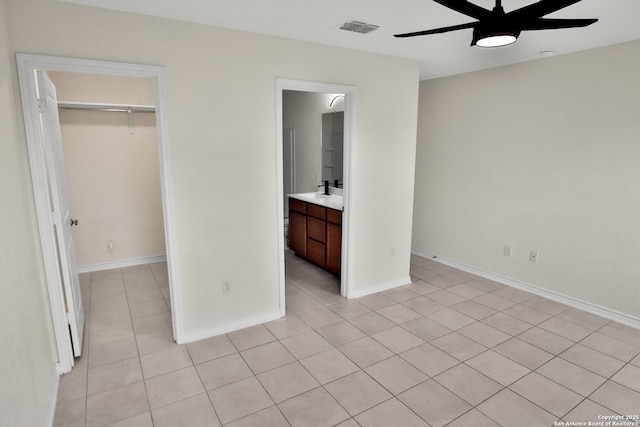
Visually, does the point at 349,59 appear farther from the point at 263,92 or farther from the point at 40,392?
the point at 40,392

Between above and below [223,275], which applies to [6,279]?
above

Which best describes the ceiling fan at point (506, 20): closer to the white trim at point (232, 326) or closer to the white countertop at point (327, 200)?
the white countertop at point (327, 200)

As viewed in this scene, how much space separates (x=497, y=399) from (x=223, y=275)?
7.21 feet

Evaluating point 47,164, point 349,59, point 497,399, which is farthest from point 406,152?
point 47,164

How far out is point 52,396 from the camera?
2217 millimetres

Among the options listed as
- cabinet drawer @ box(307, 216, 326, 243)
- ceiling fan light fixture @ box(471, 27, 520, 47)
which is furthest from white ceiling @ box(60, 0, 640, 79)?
cabinet drawer @ box(307, 216, 326, 243)

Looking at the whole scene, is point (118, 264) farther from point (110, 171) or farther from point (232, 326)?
point (232, 326)

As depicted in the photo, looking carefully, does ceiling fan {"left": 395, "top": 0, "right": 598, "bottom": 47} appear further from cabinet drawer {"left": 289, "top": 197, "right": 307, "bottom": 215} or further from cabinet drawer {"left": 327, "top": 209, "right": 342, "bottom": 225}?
cabinet drawer {"left": 289, "top": 197, "right": 307, "bottom": 215}

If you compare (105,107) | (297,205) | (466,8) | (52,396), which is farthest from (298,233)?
(466,8)

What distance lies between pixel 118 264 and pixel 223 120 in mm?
2916

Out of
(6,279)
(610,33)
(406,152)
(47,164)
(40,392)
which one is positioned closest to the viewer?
(6,279)

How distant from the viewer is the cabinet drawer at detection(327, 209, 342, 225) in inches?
157

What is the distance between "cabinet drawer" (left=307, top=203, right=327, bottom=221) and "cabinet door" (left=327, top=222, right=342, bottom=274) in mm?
145

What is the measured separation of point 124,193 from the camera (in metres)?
4.54
